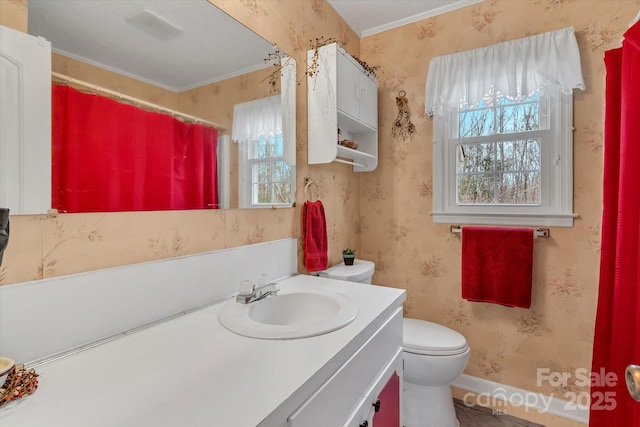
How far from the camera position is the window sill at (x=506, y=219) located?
5.54ft

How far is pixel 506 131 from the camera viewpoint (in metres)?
1.86

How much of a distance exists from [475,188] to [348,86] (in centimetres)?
104

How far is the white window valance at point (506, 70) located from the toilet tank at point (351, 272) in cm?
109

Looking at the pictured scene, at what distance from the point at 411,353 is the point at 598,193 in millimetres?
1306

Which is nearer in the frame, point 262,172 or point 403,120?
point 262,172

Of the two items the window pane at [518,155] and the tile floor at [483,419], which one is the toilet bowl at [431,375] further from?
the window pane at [518,155]

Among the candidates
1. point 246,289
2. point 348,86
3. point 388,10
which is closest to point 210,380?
point 246,289

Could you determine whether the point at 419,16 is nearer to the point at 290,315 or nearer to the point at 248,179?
the point at 248,179

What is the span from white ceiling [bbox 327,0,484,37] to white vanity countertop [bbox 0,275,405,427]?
77.3 inches

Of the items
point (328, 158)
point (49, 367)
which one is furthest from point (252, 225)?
point (49, 367)

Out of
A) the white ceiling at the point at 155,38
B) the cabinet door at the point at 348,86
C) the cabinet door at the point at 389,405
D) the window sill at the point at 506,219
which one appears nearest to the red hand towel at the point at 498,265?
the window sill at the point at 506,219

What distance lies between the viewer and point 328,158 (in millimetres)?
1640

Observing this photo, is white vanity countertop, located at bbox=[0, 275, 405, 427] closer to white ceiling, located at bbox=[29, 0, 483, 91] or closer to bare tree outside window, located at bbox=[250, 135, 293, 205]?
bare tree outside window, located at bbox=[250, 135, 293, 205]

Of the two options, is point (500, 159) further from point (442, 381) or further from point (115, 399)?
point (115, 399)
